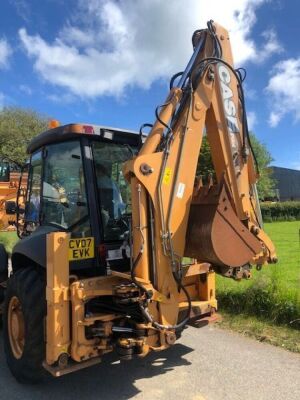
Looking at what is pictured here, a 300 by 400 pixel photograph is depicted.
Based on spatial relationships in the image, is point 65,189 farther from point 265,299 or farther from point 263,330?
point 265,299

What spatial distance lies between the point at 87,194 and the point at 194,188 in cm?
110

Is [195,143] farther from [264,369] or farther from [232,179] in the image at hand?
[264,369]

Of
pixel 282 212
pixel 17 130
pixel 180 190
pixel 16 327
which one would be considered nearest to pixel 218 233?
pixel 180 190

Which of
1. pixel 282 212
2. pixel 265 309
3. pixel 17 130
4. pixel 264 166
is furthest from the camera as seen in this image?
pixel 264 166

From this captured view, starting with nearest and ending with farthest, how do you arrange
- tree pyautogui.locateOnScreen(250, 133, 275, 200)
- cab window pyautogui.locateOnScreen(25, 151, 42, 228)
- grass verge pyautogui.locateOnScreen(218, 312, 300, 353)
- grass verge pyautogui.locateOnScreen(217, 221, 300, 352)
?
cab window pyautogui.locateOnScreen(25, 151, 42, 228) < grass verge pyautogui.locateOnScreen(218, 312, 300, 353) < grass verge pyautogui.locateOnScreen(217, 221, 300, 352) < tree pyautogui.locateOnScreen(250, 133, 275, 200)

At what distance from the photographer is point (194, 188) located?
14.6 ft

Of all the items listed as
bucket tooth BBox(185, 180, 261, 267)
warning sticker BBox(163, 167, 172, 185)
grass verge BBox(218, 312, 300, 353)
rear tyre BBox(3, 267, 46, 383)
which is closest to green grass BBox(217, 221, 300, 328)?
grass verge BBox(218, 312, 300, 353)

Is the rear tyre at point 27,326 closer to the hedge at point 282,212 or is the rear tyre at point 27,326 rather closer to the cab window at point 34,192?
the cab window at point 34,192

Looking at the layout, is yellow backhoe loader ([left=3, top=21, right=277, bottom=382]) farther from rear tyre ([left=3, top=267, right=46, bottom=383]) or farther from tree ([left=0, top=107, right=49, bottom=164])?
tree ([left=0, top=107, right=49, bottom=164])

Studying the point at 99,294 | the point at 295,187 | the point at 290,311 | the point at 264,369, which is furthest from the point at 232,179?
the point at 295,187

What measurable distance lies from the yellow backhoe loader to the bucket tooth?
0.01 metres

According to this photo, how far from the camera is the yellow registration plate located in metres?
4.14

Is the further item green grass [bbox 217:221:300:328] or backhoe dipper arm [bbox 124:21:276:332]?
green grass [bbox 217:221:300:328]

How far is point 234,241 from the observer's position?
4.09 meters
